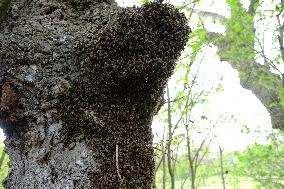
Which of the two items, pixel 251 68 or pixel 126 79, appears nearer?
pixel 126 79

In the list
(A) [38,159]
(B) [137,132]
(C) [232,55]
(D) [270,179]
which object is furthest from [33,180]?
(D) [270,179]

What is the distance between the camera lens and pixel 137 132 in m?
1.63

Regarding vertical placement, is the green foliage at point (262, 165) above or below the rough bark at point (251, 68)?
below

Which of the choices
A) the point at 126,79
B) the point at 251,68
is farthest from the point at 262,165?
the point at 126,79

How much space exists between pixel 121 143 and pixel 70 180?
A: 30cm

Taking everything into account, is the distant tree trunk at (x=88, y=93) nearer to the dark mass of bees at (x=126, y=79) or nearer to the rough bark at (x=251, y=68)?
the dark mass of bees at (x=126, y=79)

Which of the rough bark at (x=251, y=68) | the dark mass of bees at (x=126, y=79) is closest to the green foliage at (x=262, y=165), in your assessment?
the rough bark at (x=251, y=68)

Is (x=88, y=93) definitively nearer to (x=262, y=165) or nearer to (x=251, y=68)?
(x=251, y=68)

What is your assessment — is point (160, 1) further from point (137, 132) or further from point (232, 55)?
point (232, 55)

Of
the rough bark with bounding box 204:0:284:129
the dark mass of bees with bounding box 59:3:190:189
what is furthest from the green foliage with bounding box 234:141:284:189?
the dark mass of bees with bounding box 59:3:190:189

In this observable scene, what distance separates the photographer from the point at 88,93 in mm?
1597

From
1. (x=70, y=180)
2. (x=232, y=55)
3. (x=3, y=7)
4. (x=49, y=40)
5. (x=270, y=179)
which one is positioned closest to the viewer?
(x=70, y=180)

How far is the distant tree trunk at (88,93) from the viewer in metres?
1.50

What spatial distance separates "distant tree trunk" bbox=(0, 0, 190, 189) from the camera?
1.50 meters
